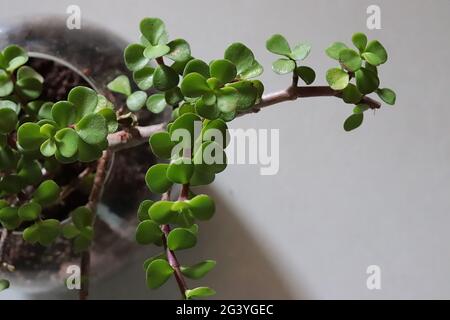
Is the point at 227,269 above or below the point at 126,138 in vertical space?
below

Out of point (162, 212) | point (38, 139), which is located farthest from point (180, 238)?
point (38, 139)

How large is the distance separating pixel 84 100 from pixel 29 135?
47mm

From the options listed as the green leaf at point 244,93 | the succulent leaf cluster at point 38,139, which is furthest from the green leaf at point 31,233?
the green leaf at point 244,93

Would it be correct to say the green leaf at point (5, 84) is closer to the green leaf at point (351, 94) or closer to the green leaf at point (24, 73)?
the green leaf at point (24, 73)

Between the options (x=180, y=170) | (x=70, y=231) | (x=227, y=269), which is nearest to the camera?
(x=180, y=170)

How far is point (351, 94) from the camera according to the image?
0.42 m

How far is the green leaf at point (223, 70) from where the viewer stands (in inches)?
15.0

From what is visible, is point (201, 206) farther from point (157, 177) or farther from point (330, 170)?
point (330, 170)

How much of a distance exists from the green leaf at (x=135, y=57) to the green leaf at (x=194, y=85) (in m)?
0.05

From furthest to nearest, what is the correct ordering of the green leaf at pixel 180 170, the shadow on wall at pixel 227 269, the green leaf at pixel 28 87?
1. the shadow on wall at pixel 227 269
2. the green leaf at pixel 28 87
3. the green leaf at pixel 180 170

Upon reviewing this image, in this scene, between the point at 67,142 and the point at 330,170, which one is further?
the point at 330,170

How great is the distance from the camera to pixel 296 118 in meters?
0.68
